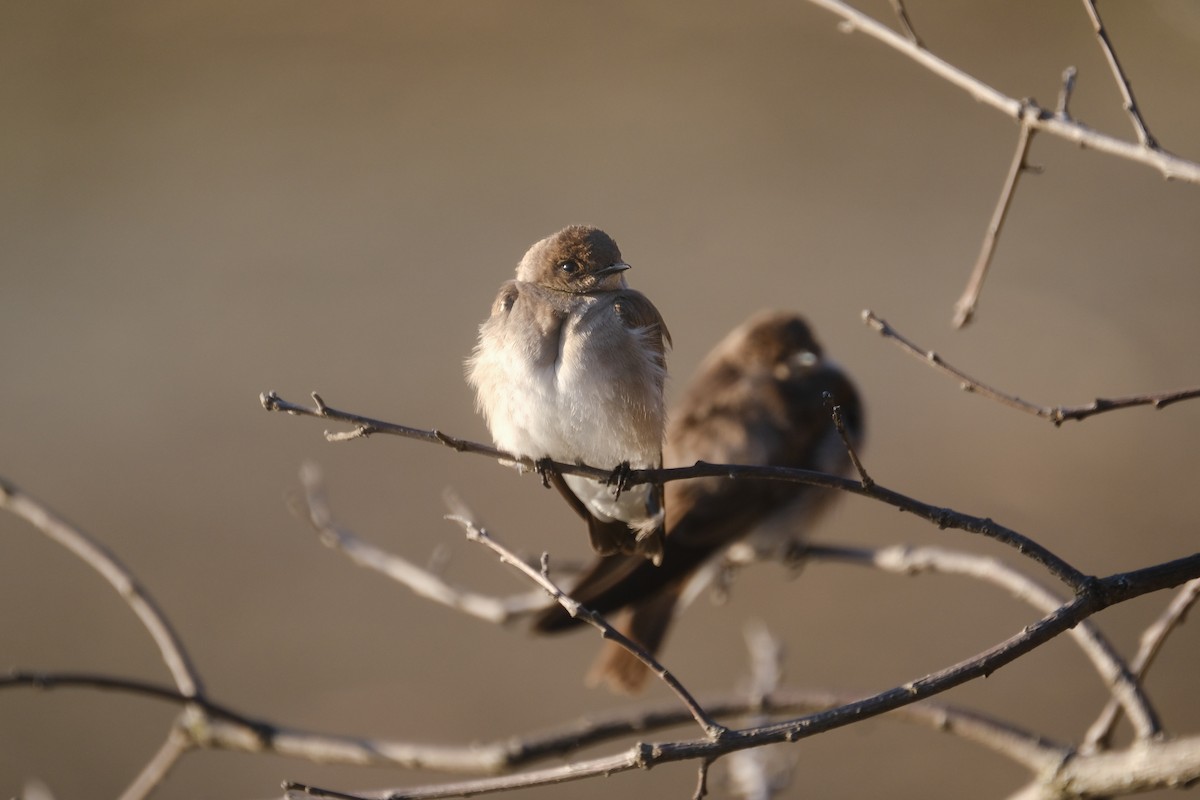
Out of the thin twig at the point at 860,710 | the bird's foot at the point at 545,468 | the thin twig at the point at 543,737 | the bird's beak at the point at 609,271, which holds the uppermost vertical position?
the bird's beak at the point at 609,271

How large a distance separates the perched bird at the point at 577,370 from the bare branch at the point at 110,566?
0.80 metres

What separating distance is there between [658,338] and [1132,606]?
164 inches

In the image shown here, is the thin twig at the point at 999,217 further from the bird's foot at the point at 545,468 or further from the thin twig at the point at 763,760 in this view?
the thin twig at the point at 763,760

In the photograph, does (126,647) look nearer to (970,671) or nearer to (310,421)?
(310,421)

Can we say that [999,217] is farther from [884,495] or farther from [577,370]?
[577,370]

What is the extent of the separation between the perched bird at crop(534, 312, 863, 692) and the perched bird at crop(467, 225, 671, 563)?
1.40m

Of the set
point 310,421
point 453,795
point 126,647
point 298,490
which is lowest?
point 453,795

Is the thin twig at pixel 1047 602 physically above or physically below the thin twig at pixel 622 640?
above

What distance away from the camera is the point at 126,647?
632 centimetres

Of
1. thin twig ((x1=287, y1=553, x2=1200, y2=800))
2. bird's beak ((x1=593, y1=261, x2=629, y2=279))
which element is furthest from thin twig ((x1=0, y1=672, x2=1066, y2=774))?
bird's beak ((x1=593, y1=261, x2=629, y2=279))

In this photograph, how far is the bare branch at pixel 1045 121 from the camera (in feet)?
5.93

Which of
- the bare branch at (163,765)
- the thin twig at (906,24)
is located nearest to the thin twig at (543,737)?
the bare branch at (163,765)

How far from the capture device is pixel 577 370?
2.56m

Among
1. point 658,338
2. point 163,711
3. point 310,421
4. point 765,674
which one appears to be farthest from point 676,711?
point 310,421
